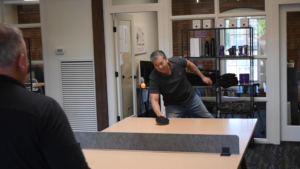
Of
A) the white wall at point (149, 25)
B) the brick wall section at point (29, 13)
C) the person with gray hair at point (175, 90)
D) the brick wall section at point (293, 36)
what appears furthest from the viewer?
the white wall at point (149, 25)

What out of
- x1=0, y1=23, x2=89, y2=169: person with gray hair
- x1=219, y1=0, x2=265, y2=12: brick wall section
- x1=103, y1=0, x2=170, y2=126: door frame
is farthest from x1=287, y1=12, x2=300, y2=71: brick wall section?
x1=0, y1=23, x2=89, y2=169: person with gray hair

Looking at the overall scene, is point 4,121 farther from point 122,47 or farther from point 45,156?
point 122,47

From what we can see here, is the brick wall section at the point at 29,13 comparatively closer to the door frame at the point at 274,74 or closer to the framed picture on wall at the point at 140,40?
the framed picture on wall at the point at 140,40

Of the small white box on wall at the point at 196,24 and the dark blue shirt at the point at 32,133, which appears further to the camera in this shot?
the small white box on wall at the point at 196,24

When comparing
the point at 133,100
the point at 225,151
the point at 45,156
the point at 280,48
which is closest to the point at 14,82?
the point at 45,156

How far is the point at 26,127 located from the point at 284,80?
5.04 metres

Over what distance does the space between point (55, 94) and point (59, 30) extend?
108 cm

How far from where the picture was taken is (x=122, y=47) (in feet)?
21.0

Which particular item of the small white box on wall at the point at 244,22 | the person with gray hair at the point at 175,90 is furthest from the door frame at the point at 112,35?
the person with gray hair at the point at 175,90

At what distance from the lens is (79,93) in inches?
249

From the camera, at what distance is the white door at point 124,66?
20.4ft

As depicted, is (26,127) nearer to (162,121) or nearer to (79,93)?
(162,121)

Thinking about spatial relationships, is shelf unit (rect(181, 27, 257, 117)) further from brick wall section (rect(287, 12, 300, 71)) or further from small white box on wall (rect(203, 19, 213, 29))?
brick wall section (rect(287, 12, 300, 71))

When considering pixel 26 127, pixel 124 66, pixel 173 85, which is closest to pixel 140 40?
pixel 124 66
